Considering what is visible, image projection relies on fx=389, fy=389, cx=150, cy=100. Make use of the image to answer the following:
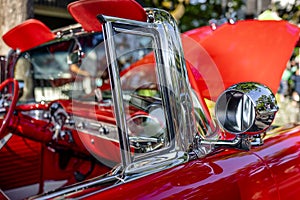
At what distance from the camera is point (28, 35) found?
80.0 inches

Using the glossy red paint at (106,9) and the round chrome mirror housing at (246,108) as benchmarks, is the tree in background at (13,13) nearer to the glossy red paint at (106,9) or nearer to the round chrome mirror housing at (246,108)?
the glossy red paint at (106,9)

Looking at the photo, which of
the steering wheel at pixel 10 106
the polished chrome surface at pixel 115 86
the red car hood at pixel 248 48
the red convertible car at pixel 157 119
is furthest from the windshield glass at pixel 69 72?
the polished chrome surface at pixel 115 86

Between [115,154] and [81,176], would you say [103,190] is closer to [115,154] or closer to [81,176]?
[115,154]

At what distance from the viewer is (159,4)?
7.11 metres

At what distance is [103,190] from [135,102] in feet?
2.30

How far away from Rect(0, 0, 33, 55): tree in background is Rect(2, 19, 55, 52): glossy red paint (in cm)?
158

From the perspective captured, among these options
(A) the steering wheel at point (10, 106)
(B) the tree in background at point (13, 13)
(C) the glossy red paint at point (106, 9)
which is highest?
(B) the tree in background at point (13, 13)

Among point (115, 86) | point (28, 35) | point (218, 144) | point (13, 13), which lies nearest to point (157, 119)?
point (218, 144)

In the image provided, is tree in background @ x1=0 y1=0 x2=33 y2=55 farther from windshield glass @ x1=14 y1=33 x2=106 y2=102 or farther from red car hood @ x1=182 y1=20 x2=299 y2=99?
red car hood @ x1=182 y1=20 x2=299 y2=99

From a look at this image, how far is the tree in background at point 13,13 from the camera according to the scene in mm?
3590

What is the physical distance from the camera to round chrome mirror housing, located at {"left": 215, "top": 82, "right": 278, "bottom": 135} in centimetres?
119

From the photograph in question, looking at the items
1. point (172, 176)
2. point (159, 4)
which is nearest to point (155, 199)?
point (172, 176)

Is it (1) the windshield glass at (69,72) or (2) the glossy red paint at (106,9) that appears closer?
(2) the glossy red paint at (106,9)

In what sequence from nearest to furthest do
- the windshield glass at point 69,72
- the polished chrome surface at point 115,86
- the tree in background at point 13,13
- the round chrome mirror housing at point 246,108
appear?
the polished chrome surface at point 115,86, the round chrome mirror housing at point 246,108, the windshield glass at point 69,72, the tree in background at point 13,13
